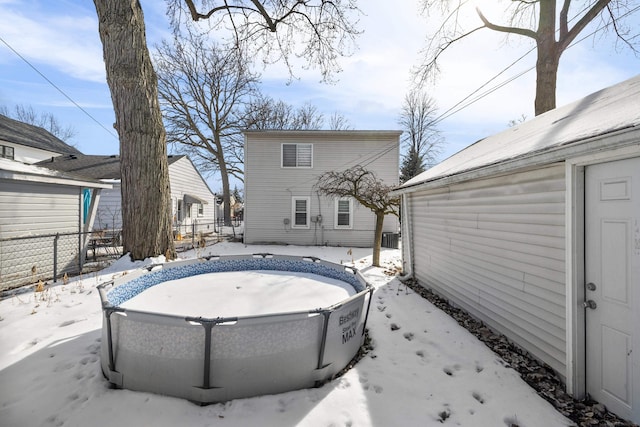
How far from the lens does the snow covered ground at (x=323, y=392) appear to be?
7.50 feet

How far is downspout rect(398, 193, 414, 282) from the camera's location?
6.96m

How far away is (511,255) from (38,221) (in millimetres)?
9380

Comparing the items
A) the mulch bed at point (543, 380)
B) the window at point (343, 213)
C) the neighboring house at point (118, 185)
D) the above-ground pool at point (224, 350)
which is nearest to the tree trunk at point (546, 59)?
the window at point (343, 213)

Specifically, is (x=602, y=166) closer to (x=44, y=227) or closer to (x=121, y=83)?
(x=121, y=83)

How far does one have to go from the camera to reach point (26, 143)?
1811 cm

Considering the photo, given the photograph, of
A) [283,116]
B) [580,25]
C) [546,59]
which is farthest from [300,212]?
[283,116]

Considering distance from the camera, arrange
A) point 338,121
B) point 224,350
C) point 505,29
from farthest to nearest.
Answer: point 338,121 → point 505,29 → point 224,350

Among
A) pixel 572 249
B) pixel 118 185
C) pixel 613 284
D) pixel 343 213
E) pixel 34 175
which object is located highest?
pixel 118 185

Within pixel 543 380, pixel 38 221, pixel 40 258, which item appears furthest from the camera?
pixel 38 221

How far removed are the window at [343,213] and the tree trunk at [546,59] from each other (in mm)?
7303

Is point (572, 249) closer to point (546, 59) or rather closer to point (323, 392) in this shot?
point (323, 392)

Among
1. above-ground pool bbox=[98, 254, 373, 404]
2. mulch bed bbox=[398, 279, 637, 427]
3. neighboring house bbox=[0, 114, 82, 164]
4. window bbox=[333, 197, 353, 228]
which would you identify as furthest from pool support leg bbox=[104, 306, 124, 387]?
neighboring house bbox=[0, 114, 82, 164]

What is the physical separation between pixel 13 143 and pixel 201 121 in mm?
11063

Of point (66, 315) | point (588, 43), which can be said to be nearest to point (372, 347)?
point (66, 315)
